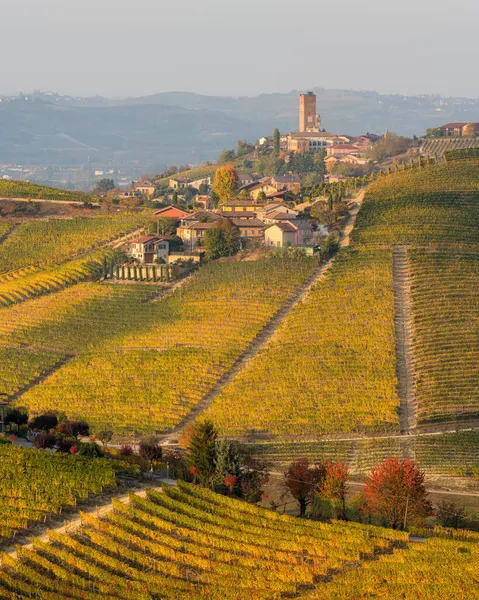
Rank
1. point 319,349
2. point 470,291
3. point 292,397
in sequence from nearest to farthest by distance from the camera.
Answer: point 292,397 < point 319,349 < point 470,291

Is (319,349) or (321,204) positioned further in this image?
(321,204)

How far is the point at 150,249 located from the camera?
81.3 m

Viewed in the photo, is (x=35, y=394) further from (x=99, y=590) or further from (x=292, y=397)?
(x=99, y=590)

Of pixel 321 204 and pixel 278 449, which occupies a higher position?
pixel 321 204

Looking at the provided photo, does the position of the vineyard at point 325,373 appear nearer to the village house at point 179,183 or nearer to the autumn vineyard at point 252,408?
the autumn vineyard at point 252,408

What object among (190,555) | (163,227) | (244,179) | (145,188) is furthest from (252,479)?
(145,188)

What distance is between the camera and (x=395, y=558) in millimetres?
34219

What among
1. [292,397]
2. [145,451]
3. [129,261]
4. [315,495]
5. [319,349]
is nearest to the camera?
[315,495]

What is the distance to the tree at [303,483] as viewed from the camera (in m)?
42.0

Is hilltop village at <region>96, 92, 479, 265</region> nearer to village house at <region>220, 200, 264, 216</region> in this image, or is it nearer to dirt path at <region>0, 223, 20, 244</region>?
village house at <region>220, 200, 264, 216</region>

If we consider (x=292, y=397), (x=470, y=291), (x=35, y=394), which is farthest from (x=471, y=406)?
(x=35, y=394)

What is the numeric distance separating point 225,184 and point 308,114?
56729mm

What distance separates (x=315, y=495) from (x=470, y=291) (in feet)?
89.5

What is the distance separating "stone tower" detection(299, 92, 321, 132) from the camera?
16075 cm
